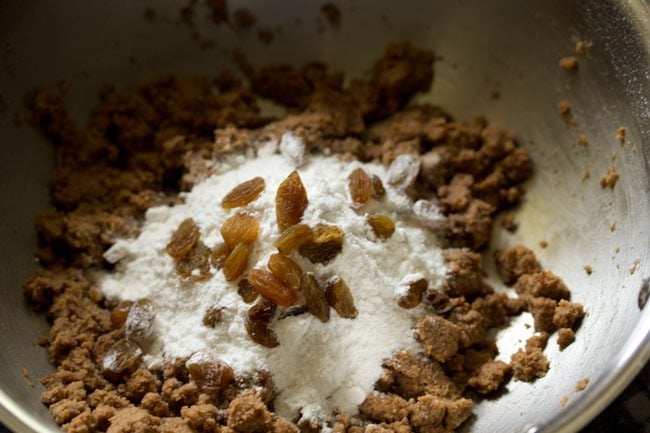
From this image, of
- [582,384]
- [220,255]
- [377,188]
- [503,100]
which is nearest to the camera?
[582,384]

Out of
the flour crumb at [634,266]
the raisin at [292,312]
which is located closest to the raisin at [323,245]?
the raisin at [292,312]

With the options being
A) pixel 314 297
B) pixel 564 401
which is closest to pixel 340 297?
pixel 314 297

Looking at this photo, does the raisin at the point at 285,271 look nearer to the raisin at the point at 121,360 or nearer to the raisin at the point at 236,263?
the raisin at the point at 236,263

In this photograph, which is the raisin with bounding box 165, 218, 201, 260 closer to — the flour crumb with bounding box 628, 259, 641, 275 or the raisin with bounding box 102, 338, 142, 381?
the raisin with bounding box 102, 338, 142, 381

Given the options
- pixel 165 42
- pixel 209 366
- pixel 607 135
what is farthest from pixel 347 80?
pixel 209 366

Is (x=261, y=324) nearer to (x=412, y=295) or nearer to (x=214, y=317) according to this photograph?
(x=214, y=317)

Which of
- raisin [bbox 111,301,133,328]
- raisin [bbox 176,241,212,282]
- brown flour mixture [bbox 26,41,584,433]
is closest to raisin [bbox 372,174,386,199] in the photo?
brown flour mixture [bbox 26,41,584,433]
